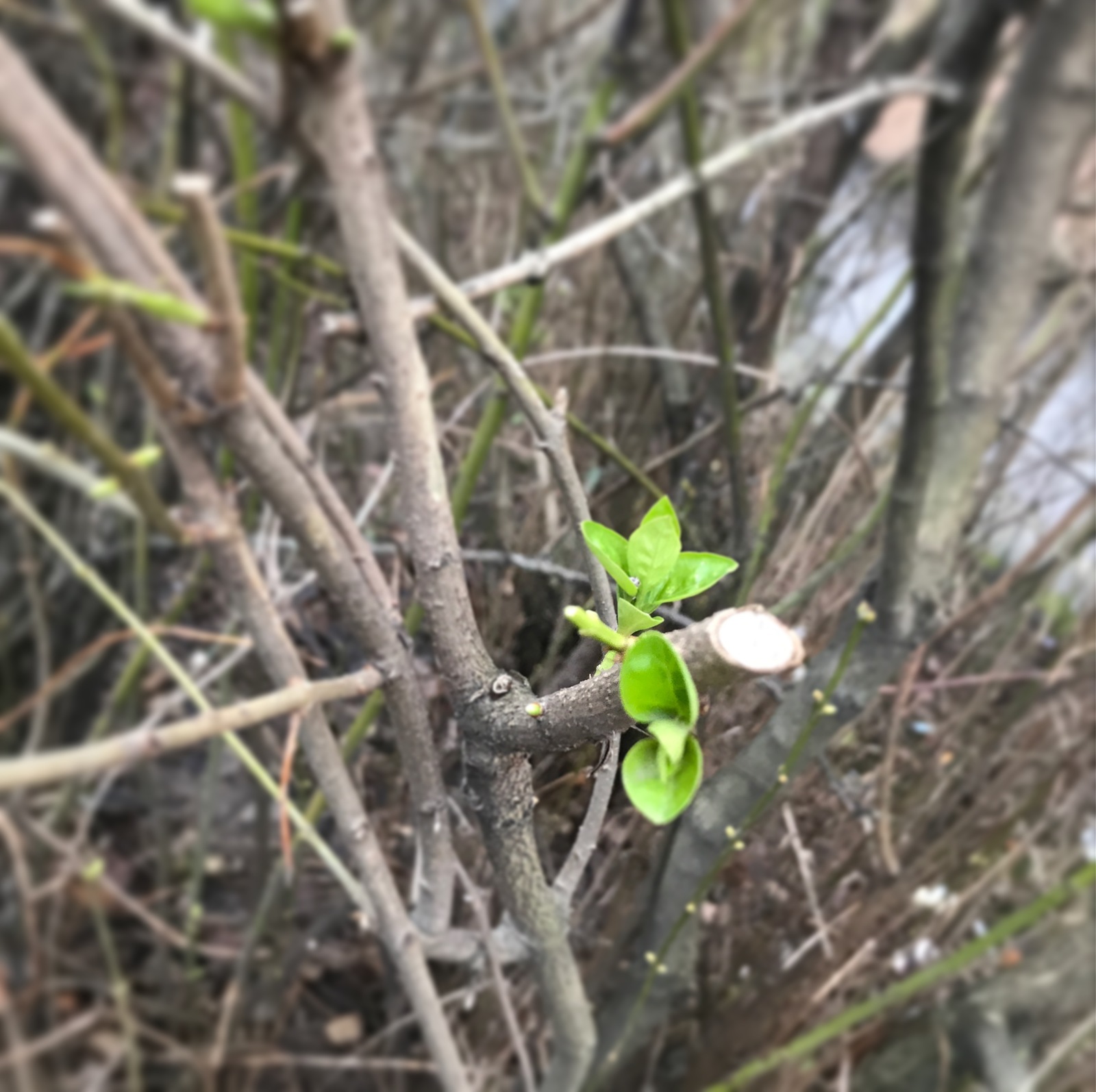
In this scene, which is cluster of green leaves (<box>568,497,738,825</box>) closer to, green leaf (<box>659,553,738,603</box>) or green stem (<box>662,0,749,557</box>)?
green leaf (<box>659,553,738,603</box>)

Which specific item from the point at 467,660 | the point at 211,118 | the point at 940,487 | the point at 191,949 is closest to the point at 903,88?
the point at 940,487

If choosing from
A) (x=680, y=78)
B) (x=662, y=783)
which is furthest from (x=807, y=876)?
(x=680, y=78)

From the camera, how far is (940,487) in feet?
1.74

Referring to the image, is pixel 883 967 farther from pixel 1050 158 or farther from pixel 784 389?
pixel 1050 158

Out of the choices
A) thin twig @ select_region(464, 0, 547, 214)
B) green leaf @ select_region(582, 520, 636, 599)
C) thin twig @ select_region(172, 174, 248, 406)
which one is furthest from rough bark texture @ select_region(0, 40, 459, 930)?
thin twig @ select_region(464, 0, 547, 214)

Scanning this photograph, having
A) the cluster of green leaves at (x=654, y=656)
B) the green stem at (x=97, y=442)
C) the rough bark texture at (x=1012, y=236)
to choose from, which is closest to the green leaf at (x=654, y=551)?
the cluster of green leaves at (x=654, y=656)

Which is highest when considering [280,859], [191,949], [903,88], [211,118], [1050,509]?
[903,88]

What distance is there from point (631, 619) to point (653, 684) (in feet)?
0.09

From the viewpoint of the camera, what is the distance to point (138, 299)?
21 cm

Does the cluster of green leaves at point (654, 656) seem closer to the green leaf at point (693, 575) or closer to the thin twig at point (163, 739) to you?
the green leaf at point (693, 575)

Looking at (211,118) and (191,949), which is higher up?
(211,118)

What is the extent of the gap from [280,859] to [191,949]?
23cm

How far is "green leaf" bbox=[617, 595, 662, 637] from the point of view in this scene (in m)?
0.24

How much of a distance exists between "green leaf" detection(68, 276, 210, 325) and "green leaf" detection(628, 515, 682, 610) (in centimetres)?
14
